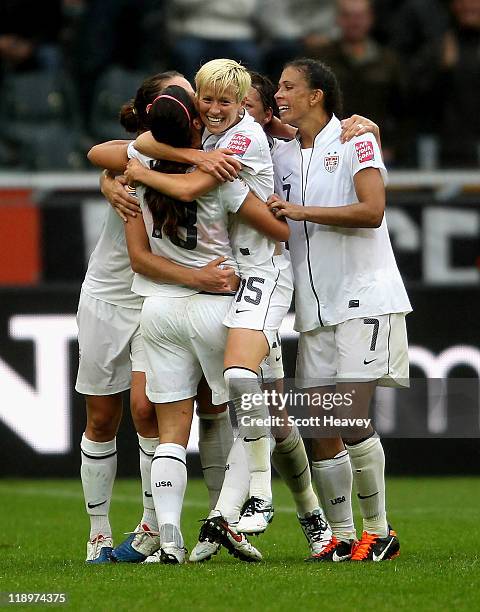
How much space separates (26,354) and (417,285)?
10.1 feet

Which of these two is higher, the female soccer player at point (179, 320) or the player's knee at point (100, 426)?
the female soccer player at point (179, 320)

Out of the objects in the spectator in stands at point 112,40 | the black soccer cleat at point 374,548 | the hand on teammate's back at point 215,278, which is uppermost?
the spectator in stands at point 112,40

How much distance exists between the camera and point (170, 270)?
5992mm

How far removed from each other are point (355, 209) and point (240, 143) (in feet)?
1.97

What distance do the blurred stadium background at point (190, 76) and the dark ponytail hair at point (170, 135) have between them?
4249 millimetres

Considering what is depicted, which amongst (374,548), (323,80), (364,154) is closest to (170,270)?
(364,154)

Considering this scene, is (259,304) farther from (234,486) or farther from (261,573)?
(261,573)

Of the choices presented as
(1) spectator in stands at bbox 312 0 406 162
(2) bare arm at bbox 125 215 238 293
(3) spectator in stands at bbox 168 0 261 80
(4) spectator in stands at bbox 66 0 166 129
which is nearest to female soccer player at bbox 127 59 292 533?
(2) bare arm at bbox 125 215 238 293

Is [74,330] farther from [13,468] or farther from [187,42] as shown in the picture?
[187,42]

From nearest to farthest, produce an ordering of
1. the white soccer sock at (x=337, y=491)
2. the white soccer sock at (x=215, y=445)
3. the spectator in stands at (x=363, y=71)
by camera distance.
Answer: the white soccer sock at (x=337, y=491), the white soccer sock at (x=215, y=445), the spectator in stands at (x=363, y=71)

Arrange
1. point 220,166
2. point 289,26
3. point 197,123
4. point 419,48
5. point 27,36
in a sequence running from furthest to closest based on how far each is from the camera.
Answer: point 289,26
point 419,48
point 27,36
point 197,123
point 220,166

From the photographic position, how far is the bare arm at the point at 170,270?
5953mm

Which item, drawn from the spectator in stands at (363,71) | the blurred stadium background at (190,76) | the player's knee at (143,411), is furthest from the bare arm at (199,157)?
the spectator in stands at (363,71)

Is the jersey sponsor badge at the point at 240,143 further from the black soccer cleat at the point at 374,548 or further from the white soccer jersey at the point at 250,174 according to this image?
the black soccer cleat at the point at 374,548
